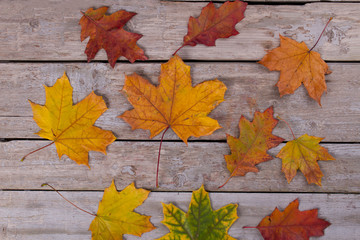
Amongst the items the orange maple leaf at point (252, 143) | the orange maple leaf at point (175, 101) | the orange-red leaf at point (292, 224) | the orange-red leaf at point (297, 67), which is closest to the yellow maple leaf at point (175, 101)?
the orange maple leaf at point (175, 101)

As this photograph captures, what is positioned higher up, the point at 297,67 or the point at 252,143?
the point at 297,67

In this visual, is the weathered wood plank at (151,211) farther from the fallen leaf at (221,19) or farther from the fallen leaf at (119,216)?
the fallen leaf at (221,19)

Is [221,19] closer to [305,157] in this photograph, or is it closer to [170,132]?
[170,132]

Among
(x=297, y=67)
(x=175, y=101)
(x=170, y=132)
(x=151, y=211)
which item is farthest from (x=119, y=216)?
(x=297, y=67)

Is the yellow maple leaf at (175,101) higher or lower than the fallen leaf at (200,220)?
higher

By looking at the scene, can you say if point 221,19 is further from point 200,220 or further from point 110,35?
point 200,220

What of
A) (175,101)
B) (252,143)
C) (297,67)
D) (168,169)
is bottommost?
(168,169)

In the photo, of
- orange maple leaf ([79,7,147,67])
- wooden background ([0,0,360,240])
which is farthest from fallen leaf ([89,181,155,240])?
orange maple leaf ([79,7,147,67])

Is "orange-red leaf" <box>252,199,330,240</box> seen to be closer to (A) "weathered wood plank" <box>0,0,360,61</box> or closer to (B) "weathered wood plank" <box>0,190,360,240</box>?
(B) "weathered wood plank" <box>0,190,360,240</box>
